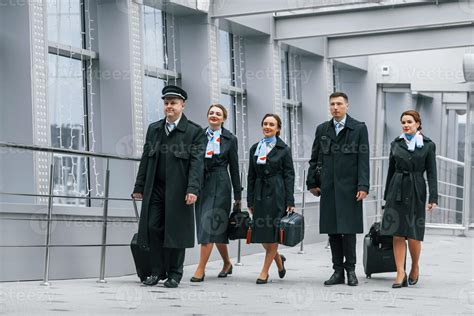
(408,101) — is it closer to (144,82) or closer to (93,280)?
(144,82)

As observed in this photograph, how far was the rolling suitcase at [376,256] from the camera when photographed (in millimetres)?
9233

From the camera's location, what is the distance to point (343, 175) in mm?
8852

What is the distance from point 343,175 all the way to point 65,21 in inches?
152

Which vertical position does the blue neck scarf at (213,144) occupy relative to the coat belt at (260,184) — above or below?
above

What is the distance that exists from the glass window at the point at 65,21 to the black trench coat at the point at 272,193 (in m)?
3.04

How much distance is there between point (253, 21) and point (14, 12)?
577cm

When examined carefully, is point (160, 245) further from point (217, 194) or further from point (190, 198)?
point (217, 194)

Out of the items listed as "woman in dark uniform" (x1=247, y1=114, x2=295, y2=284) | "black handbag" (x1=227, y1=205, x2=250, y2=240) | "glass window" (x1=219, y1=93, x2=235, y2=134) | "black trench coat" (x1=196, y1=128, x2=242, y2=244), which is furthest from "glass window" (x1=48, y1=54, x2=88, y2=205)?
"glass window" (x1=219, y1=93, x2=235, y2=134)

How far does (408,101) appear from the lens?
22.4 m

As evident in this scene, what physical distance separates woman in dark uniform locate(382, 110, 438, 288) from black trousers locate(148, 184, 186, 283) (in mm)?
1814

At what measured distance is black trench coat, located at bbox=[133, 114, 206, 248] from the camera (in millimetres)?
8312

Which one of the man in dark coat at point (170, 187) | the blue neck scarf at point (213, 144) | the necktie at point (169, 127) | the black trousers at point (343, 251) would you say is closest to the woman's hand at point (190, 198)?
the man in dark coat at point (170, 187)

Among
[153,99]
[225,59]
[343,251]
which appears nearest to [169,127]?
[343,251]

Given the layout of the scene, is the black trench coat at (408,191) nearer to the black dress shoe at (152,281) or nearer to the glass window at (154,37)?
the black dress shoe at (152,281)
